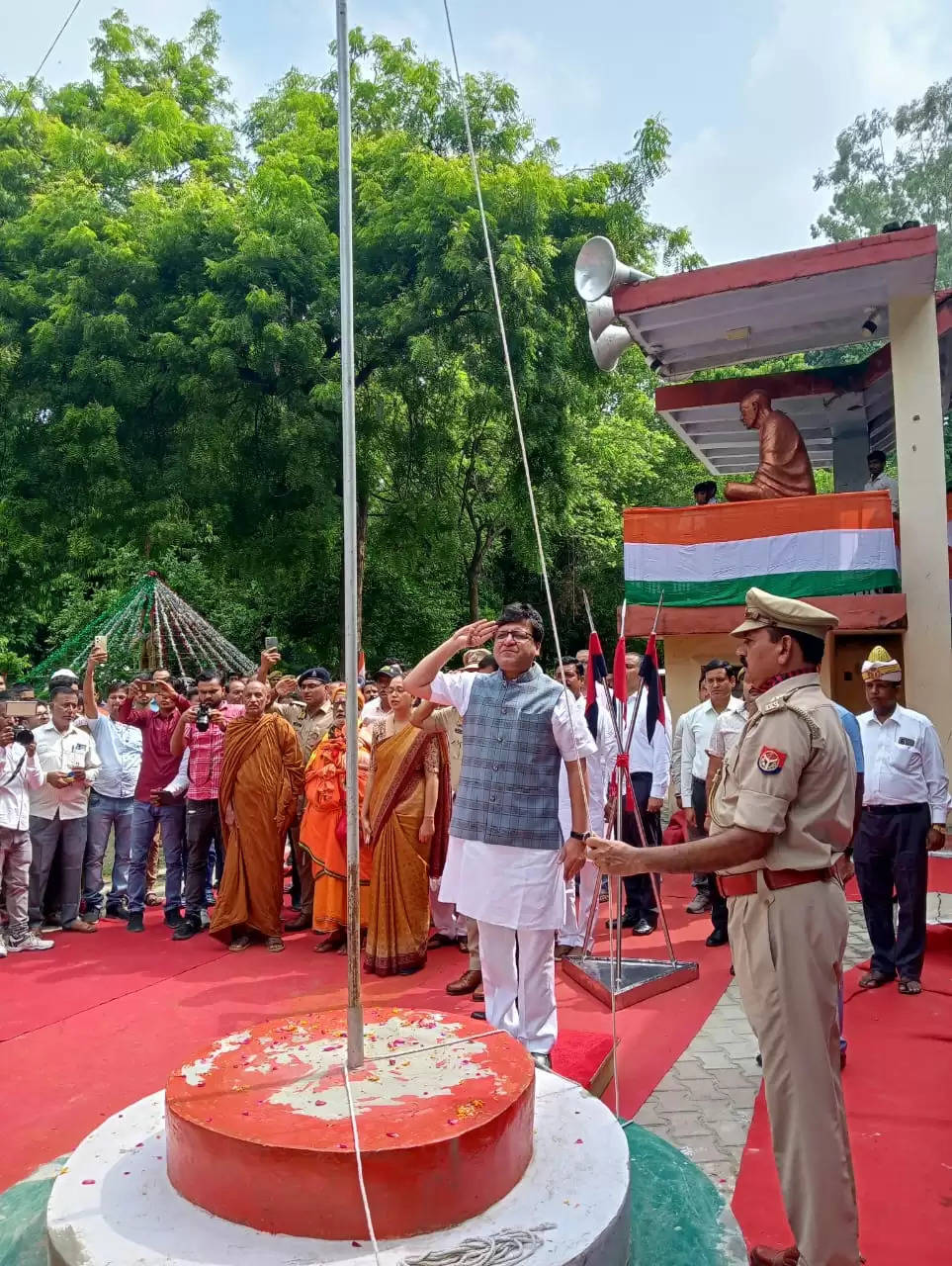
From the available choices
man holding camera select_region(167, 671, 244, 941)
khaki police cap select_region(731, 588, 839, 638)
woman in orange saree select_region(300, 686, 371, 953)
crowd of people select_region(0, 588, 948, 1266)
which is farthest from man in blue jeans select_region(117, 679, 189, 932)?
khaki police cap select_region(731, 588, 839, 638)

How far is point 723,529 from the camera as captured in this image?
31.2 ft

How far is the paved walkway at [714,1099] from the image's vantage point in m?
3.32

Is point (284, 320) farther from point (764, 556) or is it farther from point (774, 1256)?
point (774, 1256)

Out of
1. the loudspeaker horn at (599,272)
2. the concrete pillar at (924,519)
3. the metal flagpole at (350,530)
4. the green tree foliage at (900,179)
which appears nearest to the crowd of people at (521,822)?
the metal flagpole at (350,530)

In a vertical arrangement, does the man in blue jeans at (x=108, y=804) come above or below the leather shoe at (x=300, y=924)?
above

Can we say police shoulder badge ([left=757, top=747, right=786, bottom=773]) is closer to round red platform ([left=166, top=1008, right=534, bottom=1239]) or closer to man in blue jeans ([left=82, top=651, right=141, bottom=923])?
round red platform ([left=166, top=1008, right=534, bottom=1239])

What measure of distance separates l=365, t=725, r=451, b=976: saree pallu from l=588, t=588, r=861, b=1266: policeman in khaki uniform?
318 cm

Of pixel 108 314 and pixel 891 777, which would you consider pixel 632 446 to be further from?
pixel 891 777

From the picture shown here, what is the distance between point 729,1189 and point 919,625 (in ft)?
22.5

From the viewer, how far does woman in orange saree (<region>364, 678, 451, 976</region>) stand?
5.68 m

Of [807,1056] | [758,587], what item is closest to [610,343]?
[758,587]

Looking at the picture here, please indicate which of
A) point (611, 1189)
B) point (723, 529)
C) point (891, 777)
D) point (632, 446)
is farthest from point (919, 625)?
point (632, 446)

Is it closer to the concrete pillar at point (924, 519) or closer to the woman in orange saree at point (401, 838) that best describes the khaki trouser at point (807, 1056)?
the woman in orange saree at point (401, 838)

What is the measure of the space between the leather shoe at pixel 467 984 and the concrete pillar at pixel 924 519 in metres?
5.44
